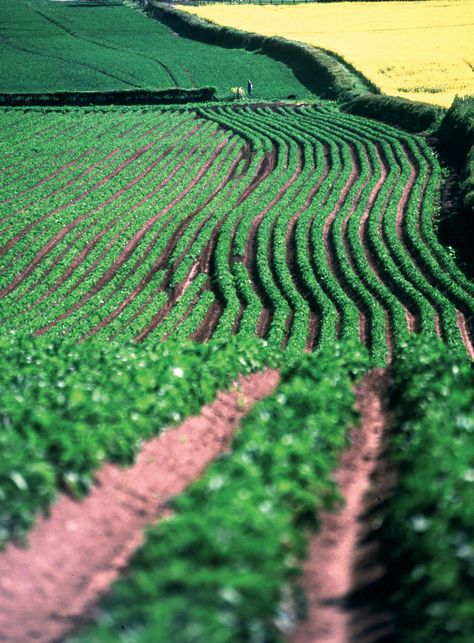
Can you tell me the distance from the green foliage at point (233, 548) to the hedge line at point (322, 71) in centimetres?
4856

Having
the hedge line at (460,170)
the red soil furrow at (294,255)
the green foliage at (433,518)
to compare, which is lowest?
the red soil furrow at (294,255)

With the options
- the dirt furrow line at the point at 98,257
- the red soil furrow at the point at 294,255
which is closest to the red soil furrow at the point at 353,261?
the red soil furrow at the point at 294,255

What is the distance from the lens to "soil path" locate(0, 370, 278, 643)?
940 cm

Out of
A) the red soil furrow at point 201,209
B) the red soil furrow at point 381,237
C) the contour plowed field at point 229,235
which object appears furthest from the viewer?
the red soil furrow at point 201,209

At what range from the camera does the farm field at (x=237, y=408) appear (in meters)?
8.75

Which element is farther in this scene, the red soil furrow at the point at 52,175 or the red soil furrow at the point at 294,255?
the red soil furrow at the point at 52,175

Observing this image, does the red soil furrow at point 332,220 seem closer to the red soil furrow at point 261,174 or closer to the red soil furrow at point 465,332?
the red soil furrow at point 465,332

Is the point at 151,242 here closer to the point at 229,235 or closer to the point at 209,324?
the point at 229,235

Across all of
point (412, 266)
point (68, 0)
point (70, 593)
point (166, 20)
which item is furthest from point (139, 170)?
point (68, 0)

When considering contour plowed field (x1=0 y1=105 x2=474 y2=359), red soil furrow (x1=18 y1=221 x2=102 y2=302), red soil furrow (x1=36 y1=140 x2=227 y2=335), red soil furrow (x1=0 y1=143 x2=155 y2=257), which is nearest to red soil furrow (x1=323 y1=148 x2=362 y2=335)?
contour plowed field (x1=0 y1=105 x2=474 y2=359)

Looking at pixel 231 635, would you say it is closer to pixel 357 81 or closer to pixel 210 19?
pixel 357 81

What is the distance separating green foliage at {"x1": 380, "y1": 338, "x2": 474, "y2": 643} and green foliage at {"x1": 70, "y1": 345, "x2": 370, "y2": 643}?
1173mm

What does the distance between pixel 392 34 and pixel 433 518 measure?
9104 centimetres

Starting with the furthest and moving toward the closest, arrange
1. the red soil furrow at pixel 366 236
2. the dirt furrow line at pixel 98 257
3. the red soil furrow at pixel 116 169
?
the red soil furrow at pixel 116 169
the dirt furrow line at pixel 98 257
the red soil furrow at pixel 366 236
